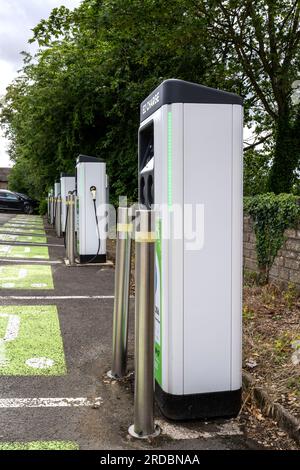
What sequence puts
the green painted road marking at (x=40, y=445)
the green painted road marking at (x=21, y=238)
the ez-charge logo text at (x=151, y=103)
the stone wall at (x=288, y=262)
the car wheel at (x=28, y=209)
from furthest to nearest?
the car wheel at (x=28, y=209) → the green painted road marking at (x=21, y=238) → the stone wall at (x=288, y=262) → the ez-charge logo text at (x=151, y=103) → the green painted road marking at (x=40, y=445)

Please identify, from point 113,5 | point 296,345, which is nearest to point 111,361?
point 296,345

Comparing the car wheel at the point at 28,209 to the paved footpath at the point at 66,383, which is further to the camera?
the car wheel at the point at 28,209

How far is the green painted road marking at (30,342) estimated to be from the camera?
3910mm

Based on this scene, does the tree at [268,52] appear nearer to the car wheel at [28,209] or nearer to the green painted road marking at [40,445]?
the green painted road marking at [40,445]

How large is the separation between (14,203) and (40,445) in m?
29.9

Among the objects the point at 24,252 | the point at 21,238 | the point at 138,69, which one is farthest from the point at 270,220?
the point at 21,238

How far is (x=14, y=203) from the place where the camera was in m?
31.4

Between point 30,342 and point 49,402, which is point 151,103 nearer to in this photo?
point 49,402

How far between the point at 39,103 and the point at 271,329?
Answer: 1225 centimetres

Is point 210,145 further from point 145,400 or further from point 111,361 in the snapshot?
point 111,361

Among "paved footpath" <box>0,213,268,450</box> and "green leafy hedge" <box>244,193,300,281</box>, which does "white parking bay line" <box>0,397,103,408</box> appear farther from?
"green leafy hedge" <box>244,193,300,281</box>

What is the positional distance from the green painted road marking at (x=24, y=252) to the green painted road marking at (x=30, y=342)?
4824mm

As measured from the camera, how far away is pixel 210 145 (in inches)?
118

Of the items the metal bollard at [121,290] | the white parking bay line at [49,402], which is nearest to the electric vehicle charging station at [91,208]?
the metal bollard at [121,290]
